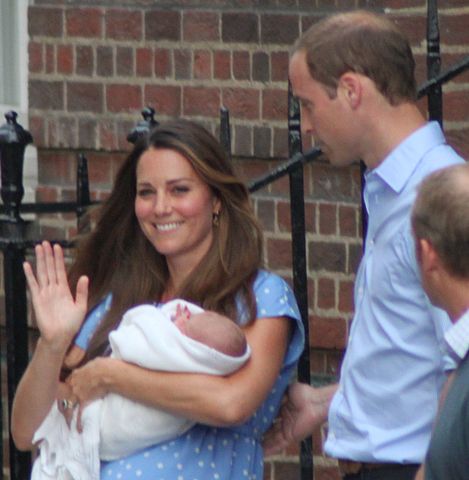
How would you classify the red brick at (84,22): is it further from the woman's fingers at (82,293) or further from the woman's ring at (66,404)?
the woman's ring at (66,404)

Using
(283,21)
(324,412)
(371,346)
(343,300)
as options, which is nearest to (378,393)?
(371,346)

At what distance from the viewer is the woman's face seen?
13.1ft

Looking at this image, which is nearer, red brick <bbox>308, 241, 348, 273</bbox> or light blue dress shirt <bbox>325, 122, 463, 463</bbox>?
light blue dress shirt <bbox>325, 122, 463, 463</bbox>

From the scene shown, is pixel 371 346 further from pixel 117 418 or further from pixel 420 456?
pixel 117 418

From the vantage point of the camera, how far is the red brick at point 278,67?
5.84 meters

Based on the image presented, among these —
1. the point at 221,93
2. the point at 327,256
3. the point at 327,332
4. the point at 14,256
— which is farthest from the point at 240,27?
the point at 14,256

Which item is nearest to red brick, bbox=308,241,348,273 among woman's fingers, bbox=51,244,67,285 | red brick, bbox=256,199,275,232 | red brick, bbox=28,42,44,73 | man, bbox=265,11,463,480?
red brick, bbox=256,199,275,232

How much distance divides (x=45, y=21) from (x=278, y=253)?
1365 millimetres

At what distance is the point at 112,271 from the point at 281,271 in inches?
67.7

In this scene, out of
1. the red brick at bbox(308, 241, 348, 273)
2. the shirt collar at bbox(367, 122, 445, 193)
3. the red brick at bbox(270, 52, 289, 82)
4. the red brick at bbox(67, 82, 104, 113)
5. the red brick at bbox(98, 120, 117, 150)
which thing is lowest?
the red brick at bbox(308, 241, 348, 273)

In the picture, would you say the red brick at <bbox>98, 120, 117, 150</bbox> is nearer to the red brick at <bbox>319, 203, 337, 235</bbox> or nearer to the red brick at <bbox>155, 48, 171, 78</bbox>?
the red brick at <bbox>155, 48, 171, 78</bbox>

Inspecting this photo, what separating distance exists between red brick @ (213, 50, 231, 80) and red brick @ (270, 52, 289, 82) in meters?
0.18

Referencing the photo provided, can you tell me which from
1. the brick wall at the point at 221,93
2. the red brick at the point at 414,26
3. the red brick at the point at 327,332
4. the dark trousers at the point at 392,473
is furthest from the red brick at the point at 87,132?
the dark trousers at the point at 392,473

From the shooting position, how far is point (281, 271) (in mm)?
5836
